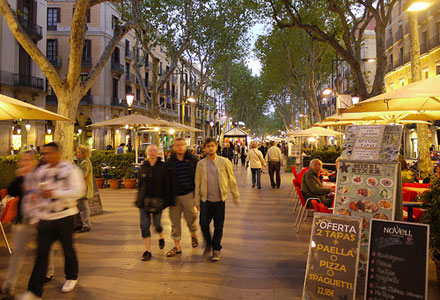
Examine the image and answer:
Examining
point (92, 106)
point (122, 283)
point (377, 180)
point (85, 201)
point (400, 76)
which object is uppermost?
point (400, 76)

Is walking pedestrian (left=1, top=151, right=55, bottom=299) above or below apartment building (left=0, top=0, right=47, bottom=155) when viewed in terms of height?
below

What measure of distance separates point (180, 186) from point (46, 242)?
2007 mm

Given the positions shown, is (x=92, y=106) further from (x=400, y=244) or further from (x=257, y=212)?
(x=400, y=244)

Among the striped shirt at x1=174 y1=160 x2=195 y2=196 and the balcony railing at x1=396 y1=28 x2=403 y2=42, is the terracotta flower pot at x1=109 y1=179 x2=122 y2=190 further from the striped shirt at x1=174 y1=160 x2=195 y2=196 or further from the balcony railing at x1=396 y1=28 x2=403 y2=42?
the balcony railing at x1=396 y1=28 x2=403 y2=42

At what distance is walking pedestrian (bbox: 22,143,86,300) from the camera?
11.3 feet

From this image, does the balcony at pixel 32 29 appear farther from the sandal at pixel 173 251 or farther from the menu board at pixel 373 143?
the menu board at pixel 373 143

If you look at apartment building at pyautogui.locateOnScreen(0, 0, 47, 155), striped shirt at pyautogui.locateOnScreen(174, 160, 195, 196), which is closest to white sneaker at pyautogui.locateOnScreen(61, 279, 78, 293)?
striped shirt at pyautogui.locateOnScreen(174, 160, 195, 196)

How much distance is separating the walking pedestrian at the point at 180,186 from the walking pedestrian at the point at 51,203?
1.58 m

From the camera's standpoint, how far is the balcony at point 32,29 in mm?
23258

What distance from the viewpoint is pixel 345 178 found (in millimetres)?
4152

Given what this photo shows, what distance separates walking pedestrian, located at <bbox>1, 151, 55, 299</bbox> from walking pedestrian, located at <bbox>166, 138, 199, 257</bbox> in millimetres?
1860

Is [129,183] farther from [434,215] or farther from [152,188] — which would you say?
[434,215]

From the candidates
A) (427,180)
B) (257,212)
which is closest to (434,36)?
(427,180)

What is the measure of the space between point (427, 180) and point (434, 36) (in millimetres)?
21367
